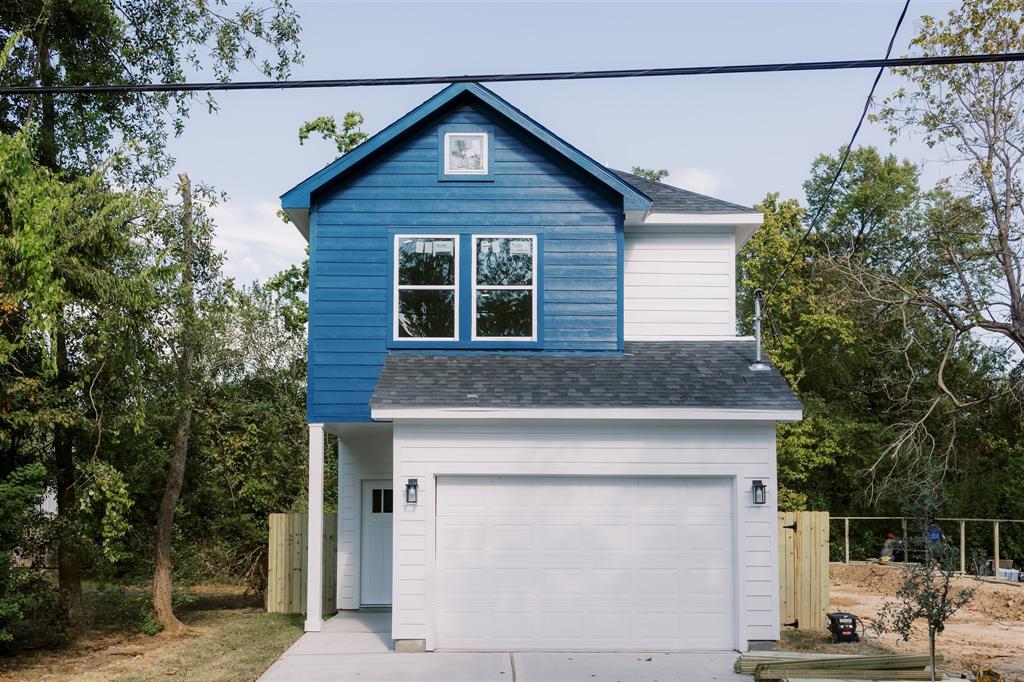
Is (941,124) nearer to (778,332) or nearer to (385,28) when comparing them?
(778,332)

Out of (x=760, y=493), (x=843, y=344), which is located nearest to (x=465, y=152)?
(x=760, y=493)

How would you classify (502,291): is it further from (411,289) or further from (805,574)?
(805,574)

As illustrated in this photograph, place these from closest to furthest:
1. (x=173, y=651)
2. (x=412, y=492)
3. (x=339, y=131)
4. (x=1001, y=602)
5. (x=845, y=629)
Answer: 1. (x=412, y=492)
2. (x=845, y=629)
3. (x=173, y=651)
4. (x=1001, y=602)
5. (x=339, y=131)

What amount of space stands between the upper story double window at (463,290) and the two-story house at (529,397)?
0.03 metres

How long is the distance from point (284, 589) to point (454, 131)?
8174 mm

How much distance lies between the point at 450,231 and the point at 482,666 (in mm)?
5878

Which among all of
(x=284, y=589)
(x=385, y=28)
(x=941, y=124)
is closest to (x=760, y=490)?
(x=385, y=28)

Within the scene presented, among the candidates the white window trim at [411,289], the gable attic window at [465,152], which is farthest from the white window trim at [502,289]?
the gable attic window at [465,152]

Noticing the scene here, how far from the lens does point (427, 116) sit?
14.3 metres

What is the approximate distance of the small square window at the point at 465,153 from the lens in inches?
571

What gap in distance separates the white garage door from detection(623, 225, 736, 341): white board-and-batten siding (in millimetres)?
3174

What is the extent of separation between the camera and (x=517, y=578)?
12414 millimetres

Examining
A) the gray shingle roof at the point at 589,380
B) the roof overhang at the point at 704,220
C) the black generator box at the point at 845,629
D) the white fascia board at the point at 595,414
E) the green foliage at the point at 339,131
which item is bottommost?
the black generator box at the point at 845,629

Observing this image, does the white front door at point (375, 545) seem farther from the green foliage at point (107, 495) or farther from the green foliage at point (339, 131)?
the green foliage at point (339, 131)
